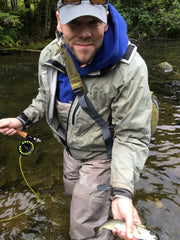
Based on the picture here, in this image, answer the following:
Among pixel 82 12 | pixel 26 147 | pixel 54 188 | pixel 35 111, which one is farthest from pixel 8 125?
pixel 82 12

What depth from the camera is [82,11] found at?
6.64 ft

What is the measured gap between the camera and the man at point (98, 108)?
6.95 ft

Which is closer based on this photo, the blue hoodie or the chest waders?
the blue hoodie

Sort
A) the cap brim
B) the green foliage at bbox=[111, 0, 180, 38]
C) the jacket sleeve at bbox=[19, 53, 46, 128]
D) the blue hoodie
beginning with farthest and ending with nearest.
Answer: the green foliage at bbox=[111, 0, 180, 38]
the jacket sleeve at bbox=[19, 53, 46, 128]
the blue hoodie
the cap brim

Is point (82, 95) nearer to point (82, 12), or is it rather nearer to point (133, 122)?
A: point (133, 122)

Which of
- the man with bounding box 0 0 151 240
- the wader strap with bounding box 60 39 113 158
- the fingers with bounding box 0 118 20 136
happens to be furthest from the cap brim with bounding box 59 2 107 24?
the fingers with bounding box 0 118 20 136

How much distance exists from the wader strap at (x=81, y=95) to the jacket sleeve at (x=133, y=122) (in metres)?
0.25

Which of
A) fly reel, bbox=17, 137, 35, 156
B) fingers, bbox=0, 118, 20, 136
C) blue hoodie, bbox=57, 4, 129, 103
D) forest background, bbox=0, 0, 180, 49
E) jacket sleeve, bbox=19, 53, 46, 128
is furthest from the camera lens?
forest background, bbox=0, 0, 180, 49

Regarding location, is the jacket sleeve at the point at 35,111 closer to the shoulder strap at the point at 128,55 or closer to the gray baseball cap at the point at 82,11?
the gray baseball cap at the point at 82,11

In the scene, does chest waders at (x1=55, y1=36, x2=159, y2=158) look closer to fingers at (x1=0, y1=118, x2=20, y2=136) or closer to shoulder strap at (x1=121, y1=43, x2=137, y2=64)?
shoulder strap at (x1=121, y1=43, x2=137, y2=64)

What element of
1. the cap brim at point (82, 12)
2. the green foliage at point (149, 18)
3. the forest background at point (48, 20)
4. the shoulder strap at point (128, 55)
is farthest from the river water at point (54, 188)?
the green foliage at point (149, 18)

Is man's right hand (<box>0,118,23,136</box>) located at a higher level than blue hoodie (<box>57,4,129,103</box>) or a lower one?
lower

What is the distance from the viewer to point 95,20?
6.86 ft

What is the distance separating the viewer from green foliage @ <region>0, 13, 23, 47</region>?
15.4 metres
